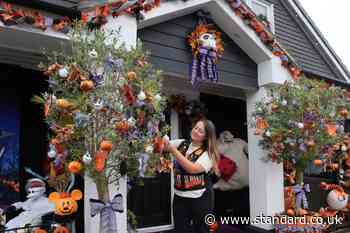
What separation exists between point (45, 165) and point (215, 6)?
2.99 metres

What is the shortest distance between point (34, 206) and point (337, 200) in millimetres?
5475

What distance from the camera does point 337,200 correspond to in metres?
6.82

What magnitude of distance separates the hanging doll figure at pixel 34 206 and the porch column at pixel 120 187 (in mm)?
600

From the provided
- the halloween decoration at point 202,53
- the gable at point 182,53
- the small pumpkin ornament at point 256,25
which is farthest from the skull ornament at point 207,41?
the small pumpkin ornament at point 256,25

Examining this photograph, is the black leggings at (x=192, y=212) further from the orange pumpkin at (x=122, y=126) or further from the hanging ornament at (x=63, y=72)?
the hanging ornament at (x=63, y=72)

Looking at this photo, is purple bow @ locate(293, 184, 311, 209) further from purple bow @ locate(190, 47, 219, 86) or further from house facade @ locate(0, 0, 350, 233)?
purple bow @ locate(190, 47, 219, 86)

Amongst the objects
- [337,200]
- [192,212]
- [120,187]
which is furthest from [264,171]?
[120,187]

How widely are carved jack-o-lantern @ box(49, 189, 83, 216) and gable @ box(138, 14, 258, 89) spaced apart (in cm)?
193

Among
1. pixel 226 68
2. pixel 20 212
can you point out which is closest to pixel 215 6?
pixel 226 68

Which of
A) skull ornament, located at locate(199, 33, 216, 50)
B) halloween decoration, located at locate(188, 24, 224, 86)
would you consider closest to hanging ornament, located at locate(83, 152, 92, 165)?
halloween decoration, located at locate(188, 24, 224, 86)

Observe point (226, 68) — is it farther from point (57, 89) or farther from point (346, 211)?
point (346, 211)

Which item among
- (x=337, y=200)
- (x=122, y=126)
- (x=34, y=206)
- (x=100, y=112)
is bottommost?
(x=337, y=200)

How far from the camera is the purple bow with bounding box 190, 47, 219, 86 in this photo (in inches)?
185

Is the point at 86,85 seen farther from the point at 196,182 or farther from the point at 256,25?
the point at 256,25
